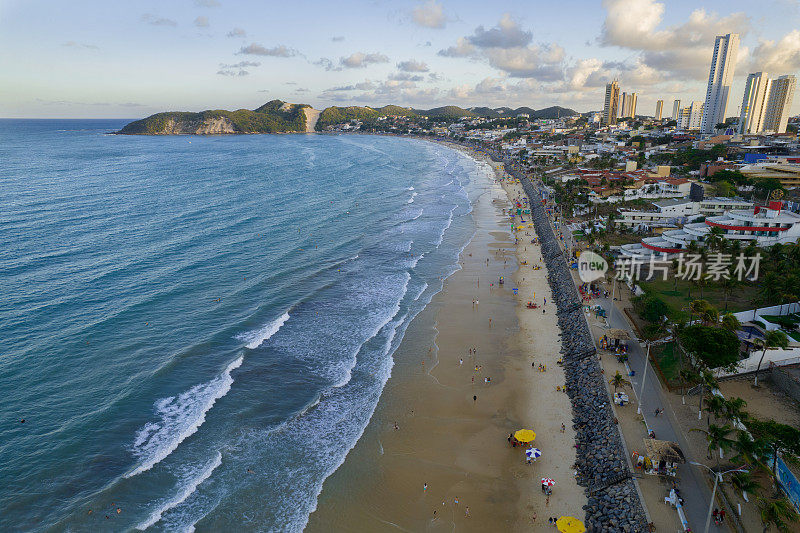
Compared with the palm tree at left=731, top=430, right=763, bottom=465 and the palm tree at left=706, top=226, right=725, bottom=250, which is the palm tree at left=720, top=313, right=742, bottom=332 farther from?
the palm tree at left=706, top=226, right=725, bottom=250

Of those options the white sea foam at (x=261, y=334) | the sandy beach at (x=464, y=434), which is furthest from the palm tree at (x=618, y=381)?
the white sea foam at (x=261, y=334)

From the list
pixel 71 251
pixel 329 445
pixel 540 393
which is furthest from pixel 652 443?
pixel 71 251

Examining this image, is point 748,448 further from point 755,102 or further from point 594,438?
point 755,102

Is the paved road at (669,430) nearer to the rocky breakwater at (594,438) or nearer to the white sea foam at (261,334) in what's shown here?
the rocky breakwater at (594,438)

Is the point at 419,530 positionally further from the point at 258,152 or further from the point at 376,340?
the point at 258,152

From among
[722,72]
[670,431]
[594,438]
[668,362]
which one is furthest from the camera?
[722,72]

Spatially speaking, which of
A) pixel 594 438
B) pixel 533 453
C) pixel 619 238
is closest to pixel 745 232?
pixel 619 238

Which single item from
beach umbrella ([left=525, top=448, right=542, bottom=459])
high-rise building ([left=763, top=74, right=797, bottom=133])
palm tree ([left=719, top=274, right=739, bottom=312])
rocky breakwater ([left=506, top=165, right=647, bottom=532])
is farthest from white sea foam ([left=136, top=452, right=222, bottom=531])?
high-rise building ([left=763, top=74, right=797, bottom=133])
